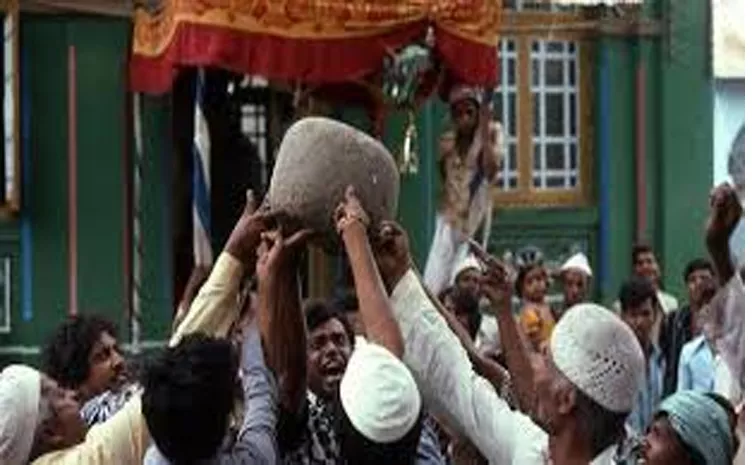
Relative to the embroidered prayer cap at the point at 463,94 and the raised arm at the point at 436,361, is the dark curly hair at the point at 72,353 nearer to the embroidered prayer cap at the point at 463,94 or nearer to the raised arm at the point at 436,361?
the raised arm at the point at 436,361

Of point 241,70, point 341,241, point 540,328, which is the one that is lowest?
point 540,328

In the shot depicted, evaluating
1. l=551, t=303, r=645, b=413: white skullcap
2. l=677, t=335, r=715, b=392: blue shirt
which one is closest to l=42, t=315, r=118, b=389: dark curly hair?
l=551, t=303, r=645, b=413: white skullcap

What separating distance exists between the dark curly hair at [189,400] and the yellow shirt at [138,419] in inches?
11.7

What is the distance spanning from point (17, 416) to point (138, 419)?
30cm

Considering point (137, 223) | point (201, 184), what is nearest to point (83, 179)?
point (137, 223)

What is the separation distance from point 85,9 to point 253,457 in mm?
8500

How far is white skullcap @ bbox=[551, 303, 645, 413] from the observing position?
14.1ft

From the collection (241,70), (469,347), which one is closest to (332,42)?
(241,70)

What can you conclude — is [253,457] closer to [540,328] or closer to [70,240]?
[540,328]

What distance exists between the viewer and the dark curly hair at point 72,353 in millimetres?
6008

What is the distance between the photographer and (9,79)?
40.8 ft

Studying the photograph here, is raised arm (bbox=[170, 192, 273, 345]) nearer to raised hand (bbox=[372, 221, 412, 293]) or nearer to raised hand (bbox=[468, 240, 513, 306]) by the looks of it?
raised hand (bbox=[372, 221, 412, 293])

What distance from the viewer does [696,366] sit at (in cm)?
902

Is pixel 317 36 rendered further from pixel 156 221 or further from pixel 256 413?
pixel 256 413
